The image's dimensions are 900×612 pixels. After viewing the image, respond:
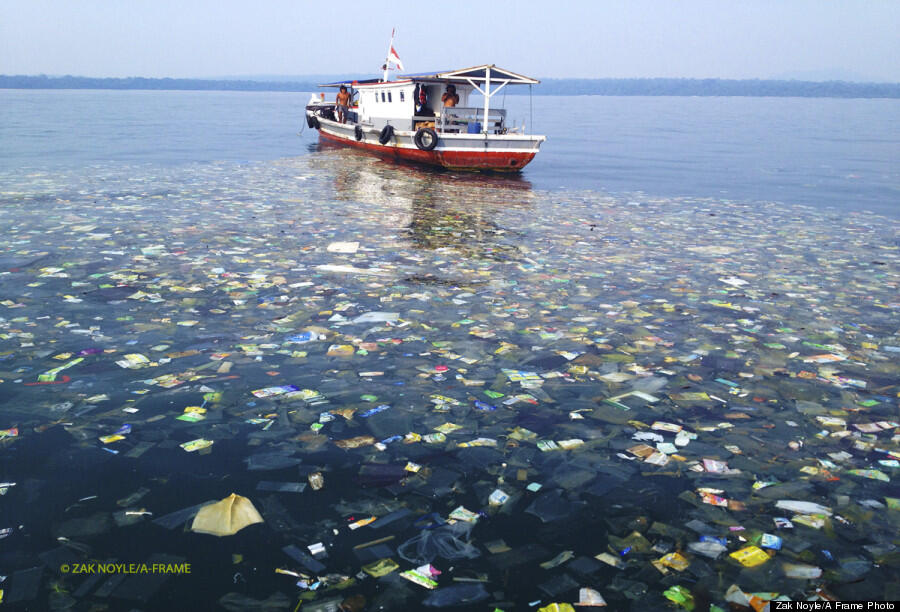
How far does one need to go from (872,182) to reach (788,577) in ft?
84.0

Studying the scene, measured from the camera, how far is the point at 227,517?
13.3ft

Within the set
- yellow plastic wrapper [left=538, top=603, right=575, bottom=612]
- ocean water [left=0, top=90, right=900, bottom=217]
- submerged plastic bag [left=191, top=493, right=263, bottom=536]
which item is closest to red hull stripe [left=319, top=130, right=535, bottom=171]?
ocean water [left=0, top=90, right=900, bottom=217]

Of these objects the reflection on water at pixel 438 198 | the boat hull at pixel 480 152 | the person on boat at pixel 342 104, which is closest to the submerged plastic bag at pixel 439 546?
the reflection on water at pixel 438 198

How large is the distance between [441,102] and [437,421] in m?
23.3

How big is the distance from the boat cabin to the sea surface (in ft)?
45.4

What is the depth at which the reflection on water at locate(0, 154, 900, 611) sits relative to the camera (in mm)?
3658

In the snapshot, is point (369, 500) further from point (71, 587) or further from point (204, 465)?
point (71, 587)

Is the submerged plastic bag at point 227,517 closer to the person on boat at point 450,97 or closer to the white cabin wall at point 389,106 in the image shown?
the person on boat at point 450,97

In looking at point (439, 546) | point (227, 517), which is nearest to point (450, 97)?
point (227, 517)

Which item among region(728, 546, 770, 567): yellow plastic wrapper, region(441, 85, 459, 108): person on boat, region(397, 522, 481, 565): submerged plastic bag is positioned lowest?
region(728, 546, 770, 567): yellow plastic wrapper

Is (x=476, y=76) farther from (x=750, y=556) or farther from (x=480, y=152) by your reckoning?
(x=750, y=556)

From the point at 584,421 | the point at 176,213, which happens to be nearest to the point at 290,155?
the point at 176,213

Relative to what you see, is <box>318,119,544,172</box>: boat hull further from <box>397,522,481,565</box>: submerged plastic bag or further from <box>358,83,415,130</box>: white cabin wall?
<box>397,522,481,565</box>: submerged plastic bag

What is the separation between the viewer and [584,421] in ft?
17.6
